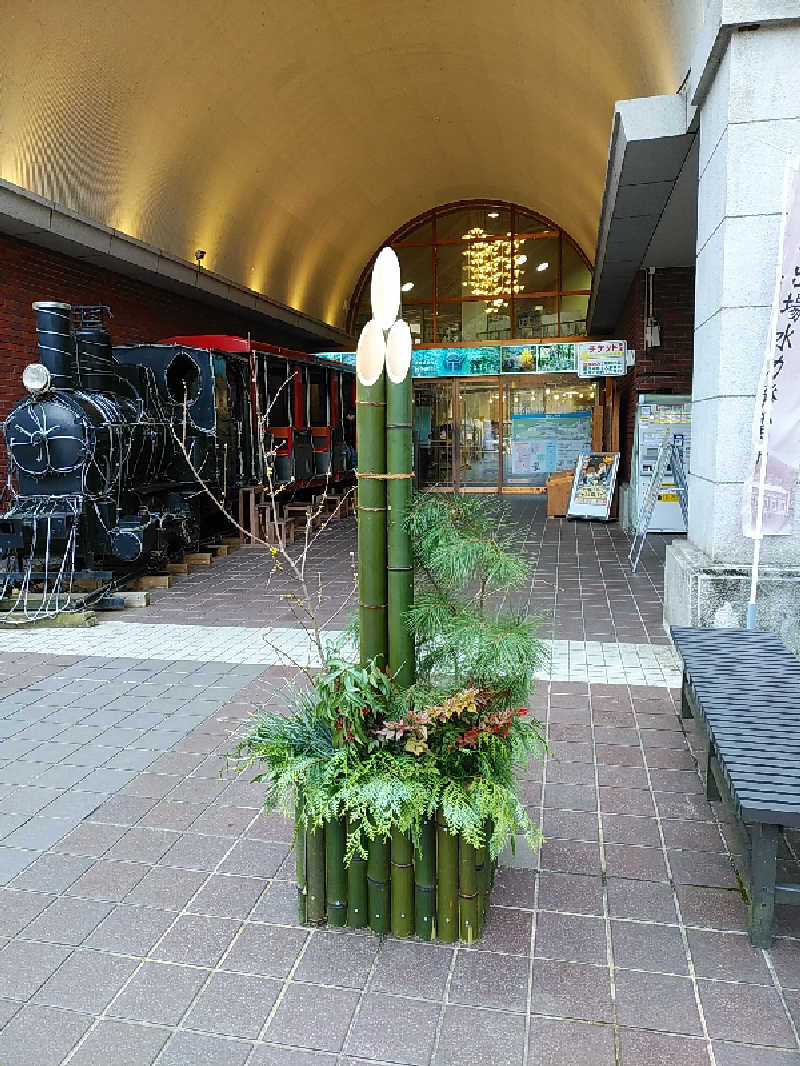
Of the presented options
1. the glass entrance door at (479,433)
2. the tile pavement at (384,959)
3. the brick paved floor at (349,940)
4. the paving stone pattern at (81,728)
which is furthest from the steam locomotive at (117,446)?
the glass entrance door at (479,433)

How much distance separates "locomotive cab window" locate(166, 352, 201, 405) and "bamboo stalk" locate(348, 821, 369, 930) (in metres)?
8.40

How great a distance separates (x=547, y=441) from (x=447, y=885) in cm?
1799

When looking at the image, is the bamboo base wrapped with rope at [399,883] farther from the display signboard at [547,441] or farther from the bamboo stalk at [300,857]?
the display signboard at [547,441]

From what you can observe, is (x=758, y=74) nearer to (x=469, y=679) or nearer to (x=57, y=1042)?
(x=469, y=679)

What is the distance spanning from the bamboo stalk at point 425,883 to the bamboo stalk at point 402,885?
0.02 metres

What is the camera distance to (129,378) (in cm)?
945

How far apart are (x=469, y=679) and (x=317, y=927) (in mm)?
973

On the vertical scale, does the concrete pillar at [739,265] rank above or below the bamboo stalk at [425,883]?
above

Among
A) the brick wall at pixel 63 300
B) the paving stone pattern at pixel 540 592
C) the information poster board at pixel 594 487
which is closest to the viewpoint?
the paving stone pattern at pixel 540 592

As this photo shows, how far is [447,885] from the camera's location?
8.54 ft

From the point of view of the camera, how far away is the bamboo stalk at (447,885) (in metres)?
2.56

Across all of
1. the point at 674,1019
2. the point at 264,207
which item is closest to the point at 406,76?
the point at 264,207

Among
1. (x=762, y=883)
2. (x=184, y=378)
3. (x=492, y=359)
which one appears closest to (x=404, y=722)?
(x=762, y=883)

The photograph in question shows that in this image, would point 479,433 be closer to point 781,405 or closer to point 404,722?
point 781,405
